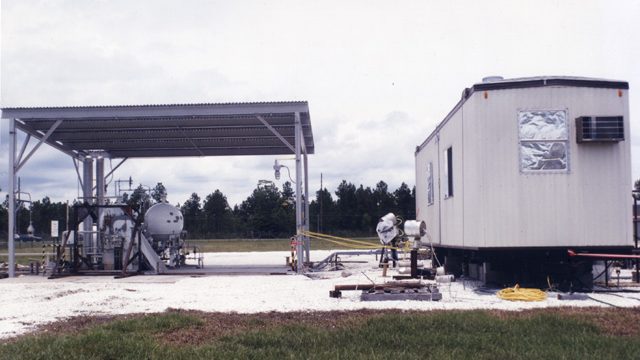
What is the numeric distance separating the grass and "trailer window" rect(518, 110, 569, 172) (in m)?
3.75

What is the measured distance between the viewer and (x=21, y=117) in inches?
843

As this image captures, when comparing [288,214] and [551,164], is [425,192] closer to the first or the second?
[551,164]

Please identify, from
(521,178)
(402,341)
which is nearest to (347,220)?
(521,178)

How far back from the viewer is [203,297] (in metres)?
15.0

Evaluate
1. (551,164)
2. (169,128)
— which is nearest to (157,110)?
(169,128)

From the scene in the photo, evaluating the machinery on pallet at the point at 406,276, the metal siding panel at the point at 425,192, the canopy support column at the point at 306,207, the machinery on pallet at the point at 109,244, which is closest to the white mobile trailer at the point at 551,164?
the machinery on pallet at the point at 406,276

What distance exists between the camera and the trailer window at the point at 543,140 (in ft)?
45.2

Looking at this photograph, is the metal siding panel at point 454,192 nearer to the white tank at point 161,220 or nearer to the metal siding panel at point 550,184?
the metal siding panel at point 550,184

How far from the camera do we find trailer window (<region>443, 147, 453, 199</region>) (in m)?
16.5

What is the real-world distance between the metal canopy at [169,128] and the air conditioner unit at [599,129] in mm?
9288

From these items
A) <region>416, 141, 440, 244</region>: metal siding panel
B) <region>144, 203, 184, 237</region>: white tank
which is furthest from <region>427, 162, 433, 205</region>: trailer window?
<region>144, 203, 184, 237</region>: white tank

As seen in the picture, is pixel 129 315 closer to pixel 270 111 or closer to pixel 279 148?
pixel 270 111

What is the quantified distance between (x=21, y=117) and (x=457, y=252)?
44.9ft

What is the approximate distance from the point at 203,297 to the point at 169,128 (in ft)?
34.1
